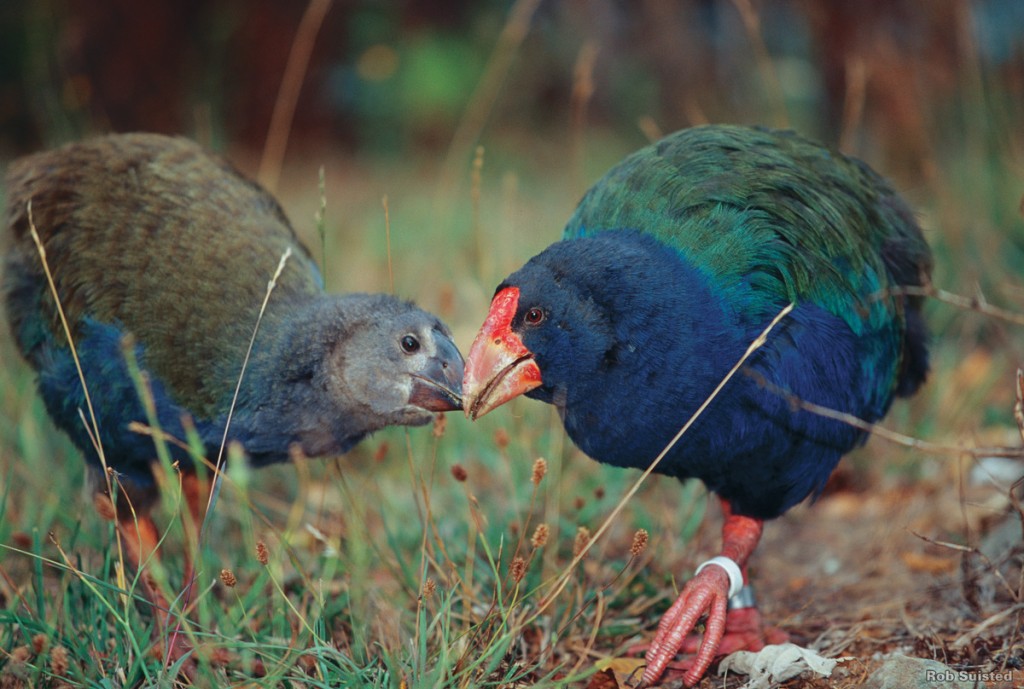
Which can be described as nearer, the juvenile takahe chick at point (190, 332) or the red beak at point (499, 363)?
the red beak at point (499, 363)

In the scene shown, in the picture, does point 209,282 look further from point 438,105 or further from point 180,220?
point 438,105

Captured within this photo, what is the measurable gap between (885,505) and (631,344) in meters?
1.74

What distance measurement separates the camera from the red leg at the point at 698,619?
2656 millimetres

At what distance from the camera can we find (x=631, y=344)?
260cm

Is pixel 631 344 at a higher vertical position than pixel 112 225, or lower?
lower

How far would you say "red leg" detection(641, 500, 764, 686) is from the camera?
2.66 metres

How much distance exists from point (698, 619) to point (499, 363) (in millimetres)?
867

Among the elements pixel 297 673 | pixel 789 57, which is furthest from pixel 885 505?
pixel 789 57

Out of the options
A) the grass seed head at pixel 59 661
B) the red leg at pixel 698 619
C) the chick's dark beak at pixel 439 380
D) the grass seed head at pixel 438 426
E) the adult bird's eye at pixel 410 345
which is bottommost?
the red leg at pixel 698 619

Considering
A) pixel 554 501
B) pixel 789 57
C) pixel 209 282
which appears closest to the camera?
pixel 209 282

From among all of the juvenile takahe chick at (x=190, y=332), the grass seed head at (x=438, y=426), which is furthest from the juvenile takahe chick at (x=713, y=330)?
the juvenile takahe chick at (x=190, y=332)

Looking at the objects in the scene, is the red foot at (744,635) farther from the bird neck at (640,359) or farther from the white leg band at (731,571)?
the bird neck at (640,359)

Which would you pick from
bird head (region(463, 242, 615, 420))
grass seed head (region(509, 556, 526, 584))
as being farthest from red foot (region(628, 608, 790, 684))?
bird head (region(463, 242, 615, 420))

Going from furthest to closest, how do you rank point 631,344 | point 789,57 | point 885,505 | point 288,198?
1. point 789,57
2. point 288,198
3. point 885,505
4. point 631,344
